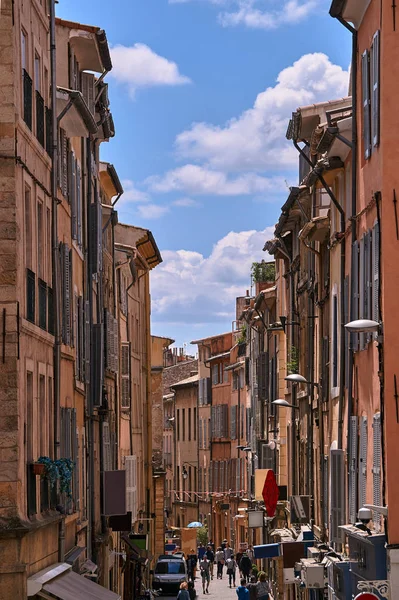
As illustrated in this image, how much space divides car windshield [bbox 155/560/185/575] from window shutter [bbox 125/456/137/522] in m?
5.04

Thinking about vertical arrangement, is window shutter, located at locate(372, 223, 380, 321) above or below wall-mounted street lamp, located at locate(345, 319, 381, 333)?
above

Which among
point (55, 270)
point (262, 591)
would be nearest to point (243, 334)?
point (262, 591)

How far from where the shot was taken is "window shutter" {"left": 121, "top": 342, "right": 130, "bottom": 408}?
47312 mm

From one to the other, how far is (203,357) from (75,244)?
69.0 m

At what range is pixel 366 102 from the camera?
21.8 metres

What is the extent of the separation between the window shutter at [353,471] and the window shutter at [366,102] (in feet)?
15.5

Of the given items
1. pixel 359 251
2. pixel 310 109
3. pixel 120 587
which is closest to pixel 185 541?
pixel 120 587

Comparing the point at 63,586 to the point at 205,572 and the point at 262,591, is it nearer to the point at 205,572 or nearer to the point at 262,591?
the point at 262,591

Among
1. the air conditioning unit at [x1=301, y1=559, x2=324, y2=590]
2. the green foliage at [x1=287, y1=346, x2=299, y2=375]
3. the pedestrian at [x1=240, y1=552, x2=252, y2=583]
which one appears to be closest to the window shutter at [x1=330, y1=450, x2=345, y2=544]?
the air conditioning unit at [x1=301, y1=559, x2=324, y2=590]

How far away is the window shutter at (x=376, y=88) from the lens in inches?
801

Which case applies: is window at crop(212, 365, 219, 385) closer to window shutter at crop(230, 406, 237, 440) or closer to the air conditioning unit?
window shutter at crop(230, 406, 237, 440)

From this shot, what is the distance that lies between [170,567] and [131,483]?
730 centimetres

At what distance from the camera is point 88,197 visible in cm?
3183

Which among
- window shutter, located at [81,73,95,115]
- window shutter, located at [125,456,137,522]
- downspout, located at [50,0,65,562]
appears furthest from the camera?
window shutter, located at [125,456,137,522]
